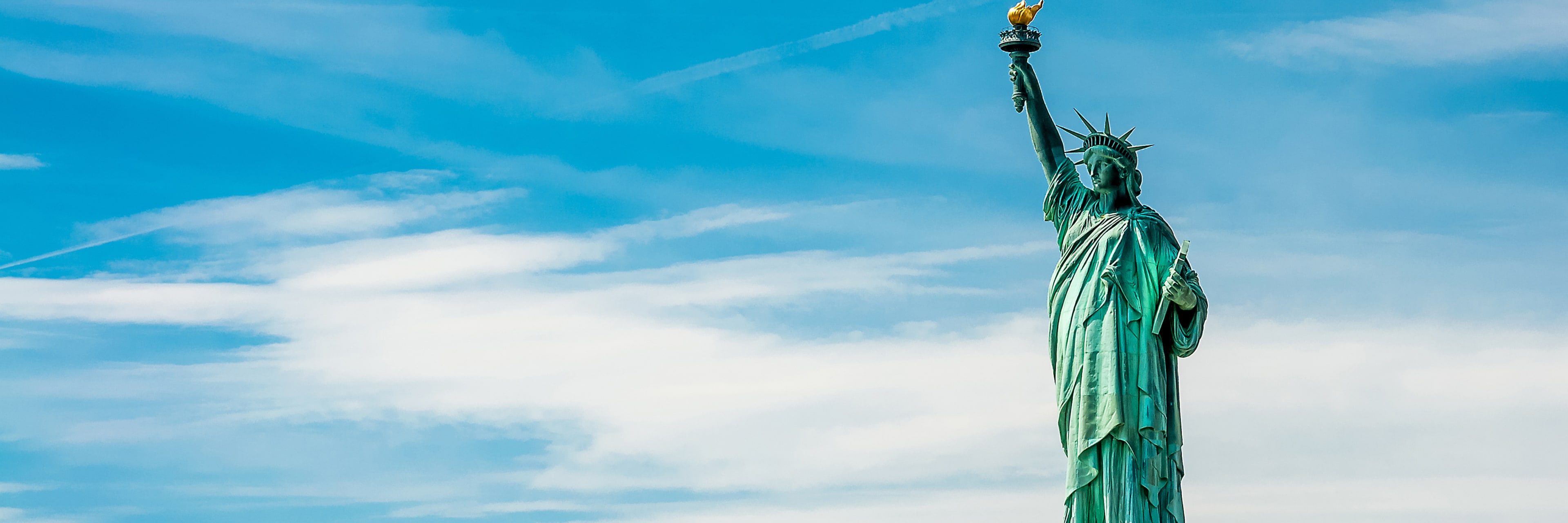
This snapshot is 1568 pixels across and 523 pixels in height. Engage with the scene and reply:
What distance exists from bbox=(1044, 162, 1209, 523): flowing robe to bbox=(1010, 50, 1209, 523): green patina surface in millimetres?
10

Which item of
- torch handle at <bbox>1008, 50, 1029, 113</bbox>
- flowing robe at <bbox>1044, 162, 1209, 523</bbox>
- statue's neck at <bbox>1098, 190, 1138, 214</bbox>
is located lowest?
flowing robe at <bbox>1044, 162, 1209, 523</bbox>

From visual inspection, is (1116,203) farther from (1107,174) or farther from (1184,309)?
(1184,309)

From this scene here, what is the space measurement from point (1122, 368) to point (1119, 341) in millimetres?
312

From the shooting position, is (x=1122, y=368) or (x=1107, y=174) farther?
(x=1107, y=174)

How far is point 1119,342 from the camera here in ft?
76.4

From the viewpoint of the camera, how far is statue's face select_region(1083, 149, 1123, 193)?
24.2 metres

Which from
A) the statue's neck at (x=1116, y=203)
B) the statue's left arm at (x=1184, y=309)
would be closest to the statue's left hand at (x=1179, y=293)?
the statue's left arm at (x=1184, y=309)

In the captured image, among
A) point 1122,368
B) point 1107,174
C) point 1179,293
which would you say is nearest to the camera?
point 1179,293

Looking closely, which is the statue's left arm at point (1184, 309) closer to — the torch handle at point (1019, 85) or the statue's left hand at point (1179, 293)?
the statue's left hand at point (1179, 293)

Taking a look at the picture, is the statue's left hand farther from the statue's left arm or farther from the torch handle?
the torch handle

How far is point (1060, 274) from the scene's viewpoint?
24.3m

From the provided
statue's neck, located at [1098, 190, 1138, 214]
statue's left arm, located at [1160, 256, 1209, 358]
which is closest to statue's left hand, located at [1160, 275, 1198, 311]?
statue's left arm, located at [1160, 256, 1209, 358]

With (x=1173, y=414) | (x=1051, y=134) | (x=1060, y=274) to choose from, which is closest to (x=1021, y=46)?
(x=1051, y=134)

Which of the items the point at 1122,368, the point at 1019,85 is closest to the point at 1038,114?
the point at 1019,85
